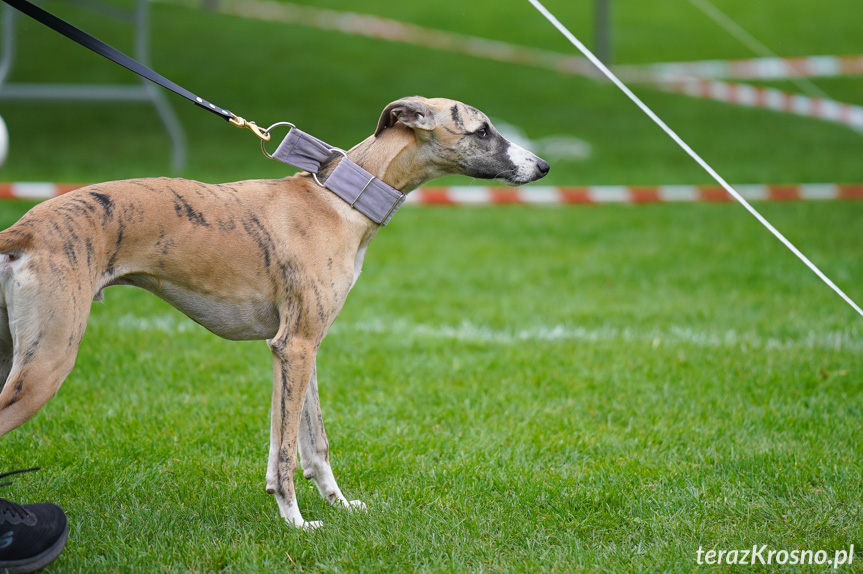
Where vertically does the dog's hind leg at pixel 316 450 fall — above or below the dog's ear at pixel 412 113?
below

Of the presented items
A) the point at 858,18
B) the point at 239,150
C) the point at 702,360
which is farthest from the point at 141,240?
the point at 858,18

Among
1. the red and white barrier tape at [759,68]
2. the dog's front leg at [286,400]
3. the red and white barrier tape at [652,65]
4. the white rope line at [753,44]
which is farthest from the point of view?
the red and white barrier tape at [759,68]

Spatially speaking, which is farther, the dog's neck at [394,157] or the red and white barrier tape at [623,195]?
the red and white barrier tape at [623,195]

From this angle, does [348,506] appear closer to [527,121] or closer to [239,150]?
[239,150]

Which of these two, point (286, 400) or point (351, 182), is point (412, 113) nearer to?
point (351, 182)

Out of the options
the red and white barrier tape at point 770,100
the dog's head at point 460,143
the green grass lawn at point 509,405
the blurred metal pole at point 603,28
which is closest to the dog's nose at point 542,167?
the dog's head at point 460,143

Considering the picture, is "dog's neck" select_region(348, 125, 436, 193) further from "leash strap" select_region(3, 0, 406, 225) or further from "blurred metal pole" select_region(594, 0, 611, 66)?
"blurred metal pole" select_region(594, 0, 611, 66)

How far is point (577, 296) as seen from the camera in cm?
735

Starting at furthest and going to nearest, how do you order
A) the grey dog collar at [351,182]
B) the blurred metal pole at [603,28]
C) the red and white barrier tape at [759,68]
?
the red and white barrier tape at [759,68], the blurred metal pole at [603,28], the grey dog collar at [351,182]

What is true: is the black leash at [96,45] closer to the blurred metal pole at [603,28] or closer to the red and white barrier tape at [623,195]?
the red and white barrier tape at [623,195]

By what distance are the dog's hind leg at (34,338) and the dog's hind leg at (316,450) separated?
105cm

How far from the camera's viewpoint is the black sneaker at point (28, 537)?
3168mm

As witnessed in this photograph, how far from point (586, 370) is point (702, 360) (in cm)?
76

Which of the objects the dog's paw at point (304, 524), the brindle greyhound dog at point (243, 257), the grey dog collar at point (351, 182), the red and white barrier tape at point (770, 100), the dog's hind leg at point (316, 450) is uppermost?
the red and white barrier tape at point (770, 100)
